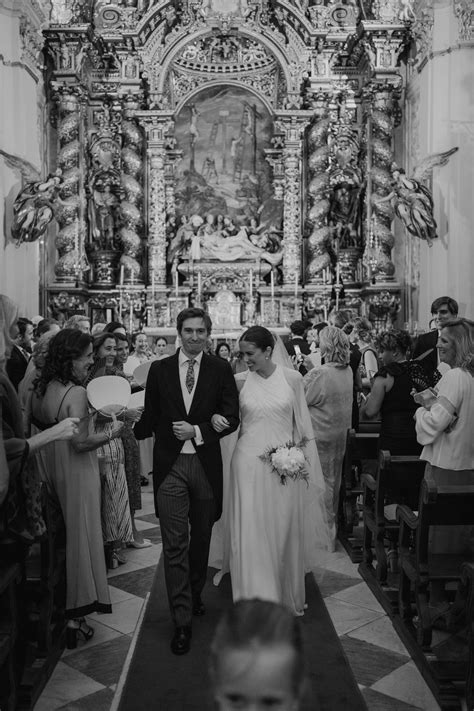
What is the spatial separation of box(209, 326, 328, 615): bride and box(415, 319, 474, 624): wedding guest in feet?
2.96

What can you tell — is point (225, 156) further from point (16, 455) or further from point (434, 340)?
point (16, 455)

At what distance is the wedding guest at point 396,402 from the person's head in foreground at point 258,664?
189 inches

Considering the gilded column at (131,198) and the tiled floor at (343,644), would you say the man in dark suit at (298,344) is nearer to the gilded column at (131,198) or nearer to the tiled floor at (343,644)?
the tiled floor at (343,644)

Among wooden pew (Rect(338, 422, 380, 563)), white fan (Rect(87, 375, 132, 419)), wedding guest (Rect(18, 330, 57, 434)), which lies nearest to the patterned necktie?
white fan (Rect(87, 375, 132, 419))

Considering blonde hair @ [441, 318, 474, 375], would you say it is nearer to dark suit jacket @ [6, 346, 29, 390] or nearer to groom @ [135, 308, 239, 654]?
groom @ [135, 308, 239, 654]

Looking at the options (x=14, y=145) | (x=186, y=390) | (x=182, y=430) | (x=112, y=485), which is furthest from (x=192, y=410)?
(x=14, y=145)

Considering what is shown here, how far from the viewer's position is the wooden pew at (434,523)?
4.20 m

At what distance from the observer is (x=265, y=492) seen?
493 cm

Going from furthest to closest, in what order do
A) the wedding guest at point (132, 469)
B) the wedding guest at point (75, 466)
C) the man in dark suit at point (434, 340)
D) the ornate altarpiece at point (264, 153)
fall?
1. the ornate altarpiece at point (264, 153)
2. the man in dark suit at point (434, 340)
3. the wedding guest at point (132, 469)
4. the wedding guest at point (75, 466)

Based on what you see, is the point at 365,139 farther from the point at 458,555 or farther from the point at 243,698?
the point at 243,698

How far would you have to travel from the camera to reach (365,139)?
55.6ft

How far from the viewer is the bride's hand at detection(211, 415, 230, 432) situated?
4488 millimetres

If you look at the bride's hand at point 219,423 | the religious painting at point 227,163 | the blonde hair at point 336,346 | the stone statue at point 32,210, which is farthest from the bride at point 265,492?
the religious painting at point 227,163

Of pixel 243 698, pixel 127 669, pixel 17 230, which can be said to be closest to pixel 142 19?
pixel 17 230
